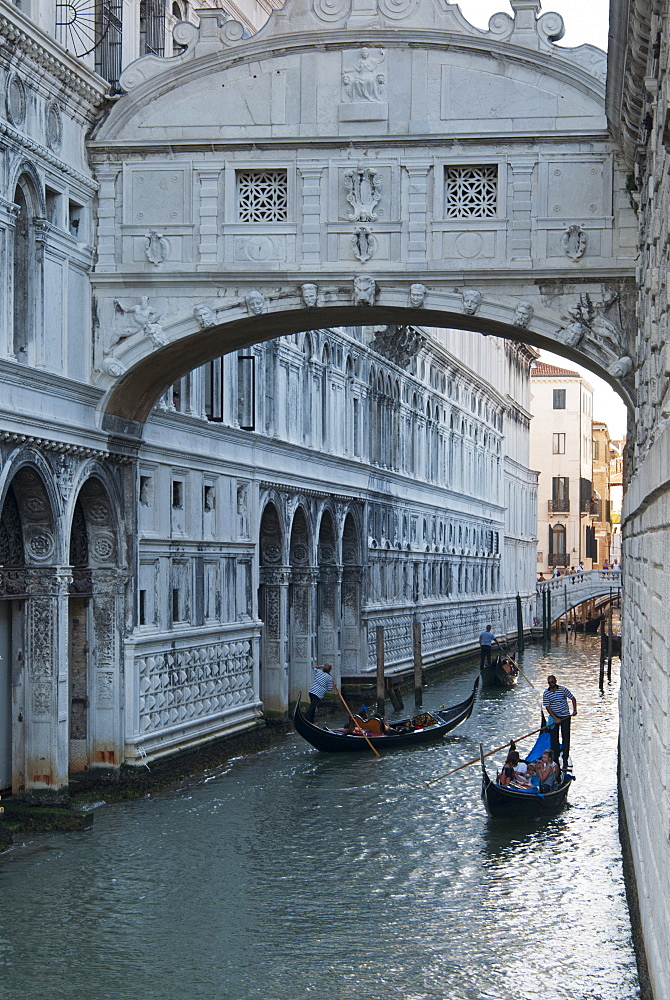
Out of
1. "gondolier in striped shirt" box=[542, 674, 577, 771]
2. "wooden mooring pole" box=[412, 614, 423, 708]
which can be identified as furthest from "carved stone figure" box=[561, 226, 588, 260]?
"wooden mooring pole" box=[412, 614, 423, 708]

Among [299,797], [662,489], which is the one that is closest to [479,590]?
[299,797]

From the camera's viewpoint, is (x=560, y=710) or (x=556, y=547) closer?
(x=560, y=710)

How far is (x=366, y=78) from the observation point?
1298 centimetres

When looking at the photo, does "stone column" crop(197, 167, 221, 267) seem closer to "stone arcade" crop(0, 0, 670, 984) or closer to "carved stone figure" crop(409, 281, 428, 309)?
"stone arcade" crop(0, 0, 670, 984)

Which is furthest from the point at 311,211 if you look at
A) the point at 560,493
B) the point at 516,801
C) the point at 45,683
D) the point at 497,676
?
the point at 560,493

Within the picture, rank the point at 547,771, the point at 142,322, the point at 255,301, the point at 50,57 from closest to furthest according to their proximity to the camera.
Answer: the point at 50,57, the point at 255,301, the point at 142,322, the point at 547,771

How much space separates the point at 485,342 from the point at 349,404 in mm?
16098

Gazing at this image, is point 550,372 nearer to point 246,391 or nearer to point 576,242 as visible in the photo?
point 246,391

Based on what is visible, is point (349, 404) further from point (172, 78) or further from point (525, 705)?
point (172, 78)

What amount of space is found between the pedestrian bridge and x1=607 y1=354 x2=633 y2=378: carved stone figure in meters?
33.9

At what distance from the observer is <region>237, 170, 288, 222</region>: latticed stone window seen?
13.2 m

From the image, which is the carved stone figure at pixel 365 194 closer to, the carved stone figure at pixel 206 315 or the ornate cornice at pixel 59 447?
the carved stone figure at pixel 206 315

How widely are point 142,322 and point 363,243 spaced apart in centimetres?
208

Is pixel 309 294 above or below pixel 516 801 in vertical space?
above
